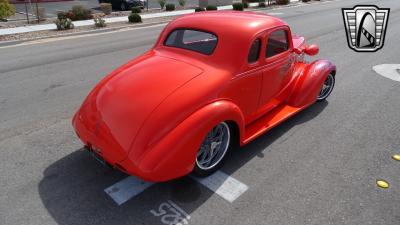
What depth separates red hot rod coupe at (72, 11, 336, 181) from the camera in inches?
135

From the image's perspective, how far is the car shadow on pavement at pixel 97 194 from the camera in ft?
11.2

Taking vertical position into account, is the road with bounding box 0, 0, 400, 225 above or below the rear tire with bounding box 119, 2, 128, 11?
below

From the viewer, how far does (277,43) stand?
4.89 metres

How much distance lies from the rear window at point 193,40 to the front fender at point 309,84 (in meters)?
1.84

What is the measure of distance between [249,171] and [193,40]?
1957 mm

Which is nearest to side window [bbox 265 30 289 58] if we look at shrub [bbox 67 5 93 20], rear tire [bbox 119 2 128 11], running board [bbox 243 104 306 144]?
running board [bbox 243 104 306 144]

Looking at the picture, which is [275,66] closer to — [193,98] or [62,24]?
[193,98]

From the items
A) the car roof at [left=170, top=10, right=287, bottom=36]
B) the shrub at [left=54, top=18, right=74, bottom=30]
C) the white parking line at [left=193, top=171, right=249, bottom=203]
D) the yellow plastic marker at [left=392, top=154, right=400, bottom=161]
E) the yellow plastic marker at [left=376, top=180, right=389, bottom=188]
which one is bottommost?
the yellow plastic marker at [left=376, top=180, right=389, bottom=188]

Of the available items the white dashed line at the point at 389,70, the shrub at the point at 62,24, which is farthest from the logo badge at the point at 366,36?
the shrub at the point at 62,24

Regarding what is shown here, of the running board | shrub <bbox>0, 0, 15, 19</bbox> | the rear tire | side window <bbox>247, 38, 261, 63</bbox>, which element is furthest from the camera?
the rear tire

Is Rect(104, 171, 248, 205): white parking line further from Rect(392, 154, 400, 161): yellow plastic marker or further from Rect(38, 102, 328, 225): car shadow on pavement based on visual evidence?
Rect(392, 154, 400, 161): yellow plastic marker

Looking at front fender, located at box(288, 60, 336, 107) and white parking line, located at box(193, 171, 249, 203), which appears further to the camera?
front fender, located at box(288, 60, 336, 107)

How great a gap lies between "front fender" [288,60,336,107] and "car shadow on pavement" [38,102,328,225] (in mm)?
1504

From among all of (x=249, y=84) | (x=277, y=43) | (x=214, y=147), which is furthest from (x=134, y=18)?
(x=214, y=147)
